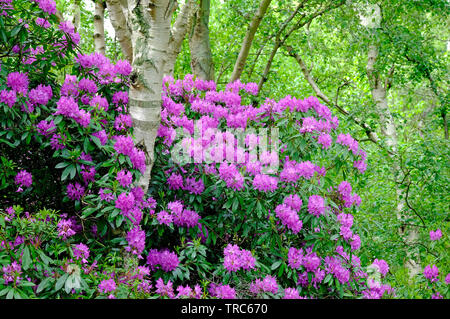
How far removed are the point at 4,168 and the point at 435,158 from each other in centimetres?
543

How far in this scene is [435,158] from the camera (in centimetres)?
599

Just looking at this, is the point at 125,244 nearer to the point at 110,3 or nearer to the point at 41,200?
the point at 41,200

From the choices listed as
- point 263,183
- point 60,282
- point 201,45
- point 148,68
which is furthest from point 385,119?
point 60,282

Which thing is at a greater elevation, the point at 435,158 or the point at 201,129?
the point at 201,129

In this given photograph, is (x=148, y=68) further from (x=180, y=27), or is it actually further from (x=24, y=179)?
(x=180, y=27)

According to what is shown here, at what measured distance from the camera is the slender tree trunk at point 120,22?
4.91 meters

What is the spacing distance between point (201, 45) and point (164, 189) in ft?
8.47

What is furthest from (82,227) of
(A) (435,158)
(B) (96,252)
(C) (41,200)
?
(A) (435,158)

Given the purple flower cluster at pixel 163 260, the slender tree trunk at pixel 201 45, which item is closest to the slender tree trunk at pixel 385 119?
the slender tree trunk at pixel 201 45

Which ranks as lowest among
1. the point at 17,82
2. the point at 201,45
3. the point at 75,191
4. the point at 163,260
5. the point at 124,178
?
the point at 163,260

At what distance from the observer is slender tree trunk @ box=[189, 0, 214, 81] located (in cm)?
498

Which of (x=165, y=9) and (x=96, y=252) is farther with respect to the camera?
(x=165, y=9)

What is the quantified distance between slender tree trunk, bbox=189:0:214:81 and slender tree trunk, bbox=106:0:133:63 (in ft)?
2.42

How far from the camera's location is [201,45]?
509 centimetres
